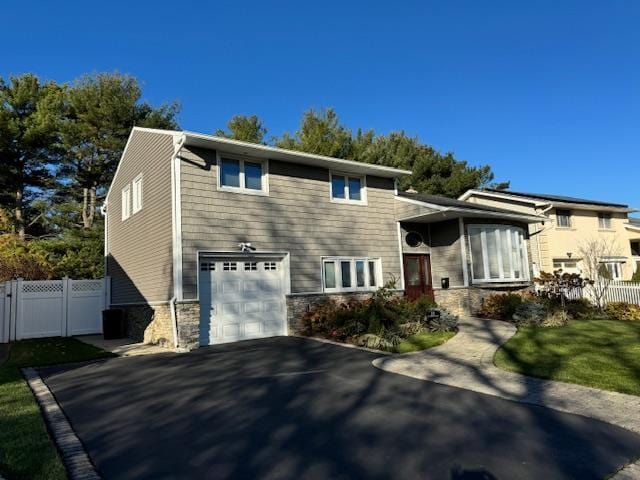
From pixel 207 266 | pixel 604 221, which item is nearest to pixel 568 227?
pixel 604 221

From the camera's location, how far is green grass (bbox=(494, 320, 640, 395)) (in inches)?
272

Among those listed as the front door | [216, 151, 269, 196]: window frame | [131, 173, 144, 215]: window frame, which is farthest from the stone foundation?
the front door

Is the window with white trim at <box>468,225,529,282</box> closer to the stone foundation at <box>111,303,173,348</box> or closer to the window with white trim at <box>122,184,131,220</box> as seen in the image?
the stone foundation at <box>111,303,173,348</box>

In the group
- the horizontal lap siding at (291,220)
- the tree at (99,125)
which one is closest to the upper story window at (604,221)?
the horizontal lap siding at (291,220)

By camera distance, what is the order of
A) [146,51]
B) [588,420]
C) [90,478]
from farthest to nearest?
[146,51] < [588,420] < [90,478]

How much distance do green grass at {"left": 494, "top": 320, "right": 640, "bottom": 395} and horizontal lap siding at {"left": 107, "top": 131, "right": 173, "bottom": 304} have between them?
851cm

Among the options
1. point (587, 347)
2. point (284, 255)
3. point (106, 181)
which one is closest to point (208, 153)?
point (284, 255)

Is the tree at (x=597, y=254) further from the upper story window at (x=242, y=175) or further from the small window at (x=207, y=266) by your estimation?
the small window at (x=207, y=266)

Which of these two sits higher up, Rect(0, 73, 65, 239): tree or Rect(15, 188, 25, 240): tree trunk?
Rect(0, 73, 65, 239): tree

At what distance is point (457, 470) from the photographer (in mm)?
3822

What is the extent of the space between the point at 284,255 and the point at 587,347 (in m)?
8.09

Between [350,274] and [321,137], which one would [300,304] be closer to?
[350,274]

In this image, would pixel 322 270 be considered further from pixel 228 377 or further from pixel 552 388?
pixel 552 388

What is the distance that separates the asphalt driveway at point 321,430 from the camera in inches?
155
